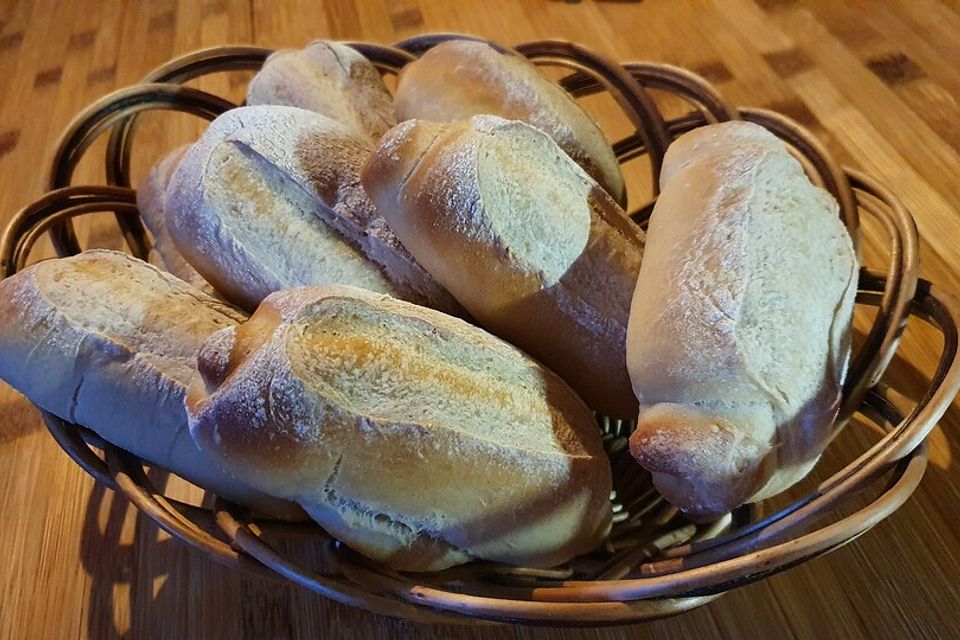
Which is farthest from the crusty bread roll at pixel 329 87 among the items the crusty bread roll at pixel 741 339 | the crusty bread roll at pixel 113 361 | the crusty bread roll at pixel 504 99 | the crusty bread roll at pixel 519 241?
the crusty bread roll at pixel 741 339

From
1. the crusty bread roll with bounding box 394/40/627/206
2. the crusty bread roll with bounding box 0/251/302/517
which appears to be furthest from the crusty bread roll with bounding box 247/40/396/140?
the crusty bread roll with bounding box 0/251/302/517

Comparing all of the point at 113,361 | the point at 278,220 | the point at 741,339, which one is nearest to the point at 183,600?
the point at 113,361

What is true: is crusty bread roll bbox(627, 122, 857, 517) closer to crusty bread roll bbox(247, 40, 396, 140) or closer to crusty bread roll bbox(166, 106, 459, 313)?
crusty bread roll bbox(166, 106, 459, 313)

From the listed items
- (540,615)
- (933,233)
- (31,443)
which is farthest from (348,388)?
(933,233)

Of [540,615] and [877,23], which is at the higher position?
[877,23]

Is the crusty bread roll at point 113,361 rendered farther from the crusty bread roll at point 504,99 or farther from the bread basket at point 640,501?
the crusty bread roll at point 504,99

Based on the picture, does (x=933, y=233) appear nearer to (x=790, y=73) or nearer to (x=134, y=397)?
(x=790, y=73)

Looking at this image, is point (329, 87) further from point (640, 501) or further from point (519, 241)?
point (640, 501)
